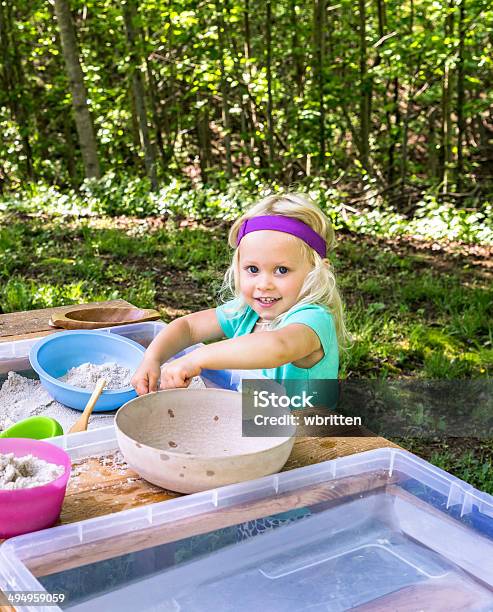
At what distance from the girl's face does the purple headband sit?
1 cm

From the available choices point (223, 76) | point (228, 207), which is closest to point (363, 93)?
point (223, 76)

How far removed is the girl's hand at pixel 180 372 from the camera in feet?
4.58

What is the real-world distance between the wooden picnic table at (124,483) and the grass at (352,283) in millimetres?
1060

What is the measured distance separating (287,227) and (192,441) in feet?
1.84

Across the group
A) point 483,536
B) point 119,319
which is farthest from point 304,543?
point 119,319

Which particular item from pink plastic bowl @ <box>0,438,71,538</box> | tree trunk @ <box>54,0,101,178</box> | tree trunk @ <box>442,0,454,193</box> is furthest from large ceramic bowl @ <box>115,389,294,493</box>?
tree trunk @ <box>54,0,101,178</box>

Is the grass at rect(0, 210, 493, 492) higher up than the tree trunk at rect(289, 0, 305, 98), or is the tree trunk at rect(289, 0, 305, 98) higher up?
the tree trunk at rect(289, 0, 305, 98)

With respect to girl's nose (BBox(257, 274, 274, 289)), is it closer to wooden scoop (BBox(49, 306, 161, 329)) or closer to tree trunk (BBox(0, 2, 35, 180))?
wooden scoop (BBox(49, 306, 161, 329))

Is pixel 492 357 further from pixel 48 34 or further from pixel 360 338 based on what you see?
pixel 48 34

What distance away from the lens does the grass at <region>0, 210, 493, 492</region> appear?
122 inches

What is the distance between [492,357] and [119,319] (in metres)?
1.74

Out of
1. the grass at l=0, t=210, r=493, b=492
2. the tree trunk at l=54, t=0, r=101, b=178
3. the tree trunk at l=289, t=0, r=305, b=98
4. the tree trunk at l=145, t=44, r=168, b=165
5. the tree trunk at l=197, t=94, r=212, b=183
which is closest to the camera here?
the grass at l=0, t=210, r=493, b=492

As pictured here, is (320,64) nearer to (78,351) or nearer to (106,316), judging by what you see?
(106,316)

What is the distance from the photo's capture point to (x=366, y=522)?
1.14m
